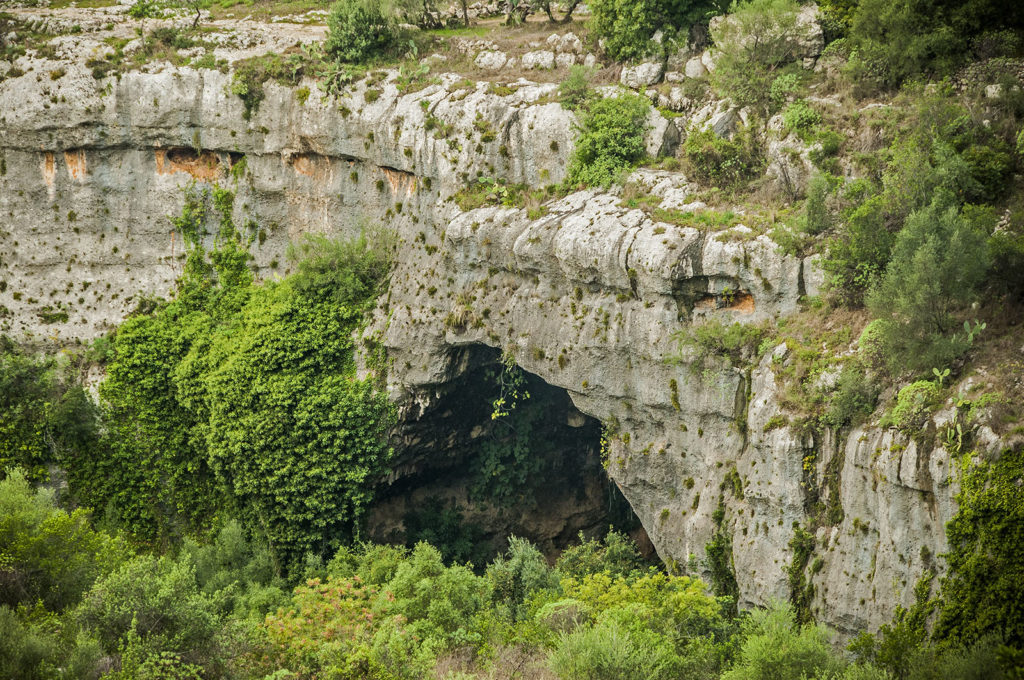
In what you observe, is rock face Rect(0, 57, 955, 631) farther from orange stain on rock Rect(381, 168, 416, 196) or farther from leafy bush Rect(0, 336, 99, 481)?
leafy bush Rect(0, 336, 99, 481)

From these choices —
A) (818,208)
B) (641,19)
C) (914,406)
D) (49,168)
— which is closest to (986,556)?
(914,406)

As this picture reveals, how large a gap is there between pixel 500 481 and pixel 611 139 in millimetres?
12373

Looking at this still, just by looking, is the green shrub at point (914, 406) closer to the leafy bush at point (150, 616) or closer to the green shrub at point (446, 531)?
the leafy bush at point (150, 616)

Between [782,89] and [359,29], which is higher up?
[359,29]

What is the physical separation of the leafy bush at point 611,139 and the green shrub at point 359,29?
9640 mm

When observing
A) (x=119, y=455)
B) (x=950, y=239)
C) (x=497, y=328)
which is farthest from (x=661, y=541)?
(x=119, y=455)

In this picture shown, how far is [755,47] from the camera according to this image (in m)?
26.3

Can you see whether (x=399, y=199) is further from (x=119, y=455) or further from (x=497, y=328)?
(x=119, y=455)

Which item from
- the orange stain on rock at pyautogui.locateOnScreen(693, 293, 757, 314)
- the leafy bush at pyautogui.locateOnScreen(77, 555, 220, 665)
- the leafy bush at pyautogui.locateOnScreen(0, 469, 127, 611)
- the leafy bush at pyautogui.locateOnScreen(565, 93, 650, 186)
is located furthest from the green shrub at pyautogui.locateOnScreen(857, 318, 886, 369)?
the leafy bush at pyautogui.locateOnScreen(0, 469, 127, 611)

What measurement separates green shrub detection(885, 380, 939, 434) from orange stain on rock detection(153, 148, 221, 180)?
80.8 feet

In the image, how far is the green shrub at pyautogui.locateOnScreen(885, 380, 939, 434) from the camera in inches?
714

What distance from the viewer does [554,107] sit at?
94.3 feet

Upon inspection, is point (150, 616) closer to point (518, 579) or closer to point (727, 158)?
point (518, 579)

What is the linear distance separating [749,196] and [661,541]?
8868 millimetres
